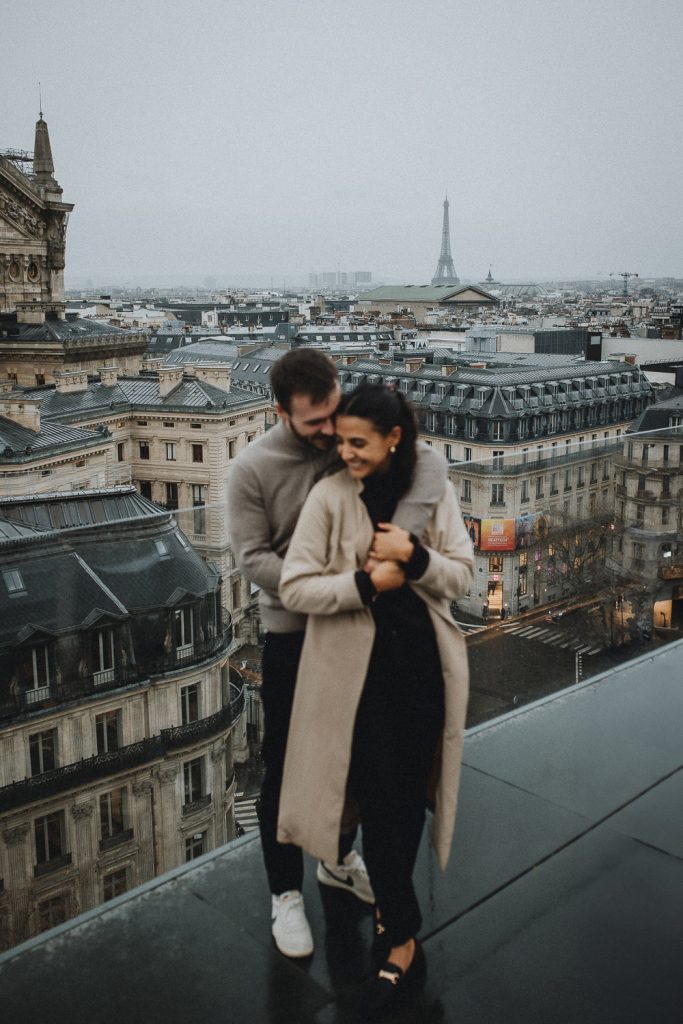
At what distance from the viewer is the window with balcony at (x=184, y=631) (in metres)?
4.75

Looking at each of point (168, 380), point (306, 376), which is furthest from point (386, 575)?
point (168, 380)

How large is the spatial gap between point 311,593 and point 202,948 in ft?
4.26

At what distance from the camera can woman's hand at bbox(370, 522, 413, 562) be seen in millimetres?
3012

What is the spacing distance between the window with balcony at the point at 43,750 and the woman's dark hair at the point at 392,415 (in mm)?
2290

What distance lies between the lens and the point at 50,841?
452cm

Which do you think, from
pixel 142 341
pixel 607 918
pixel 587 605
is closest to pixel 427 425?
pixel 142 341

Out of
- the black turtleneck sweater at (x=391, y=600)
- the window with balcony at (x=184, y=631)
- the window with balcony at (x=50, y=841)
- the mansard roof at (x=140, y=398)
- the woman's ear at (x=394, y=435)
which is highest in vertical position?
the woman's ear at (x=394, y=435)

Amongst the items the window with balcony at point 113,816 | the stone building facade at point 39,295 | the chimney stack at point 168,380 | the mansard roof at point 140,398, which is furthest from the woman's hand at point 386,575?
the stone building facade at point 39,295

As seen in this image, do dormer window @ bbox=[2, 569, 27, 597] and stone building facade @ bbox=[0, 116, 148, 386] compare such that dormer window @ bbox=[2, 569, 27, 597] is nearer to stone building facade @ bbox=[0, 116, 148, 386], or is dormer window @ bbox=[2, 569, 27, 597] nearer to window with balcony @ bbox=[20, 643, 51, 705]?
window with balcony @ bbox=[20, 643, 51, 705]

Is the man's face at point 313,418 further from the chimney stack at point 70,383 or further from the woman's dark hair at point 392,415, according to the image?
the chimney stack at point 70,383

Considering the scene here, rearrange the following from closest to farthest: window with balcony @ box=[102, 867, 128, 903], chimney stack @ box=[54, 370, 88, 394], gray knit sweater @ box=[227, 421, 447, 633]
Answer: gray knit sweater @ box=[227, 421, 447, 633] → window with balcony @ box=[102, 867, 128, 903] → chimney stack @ box=[54, 370, 88, 394]

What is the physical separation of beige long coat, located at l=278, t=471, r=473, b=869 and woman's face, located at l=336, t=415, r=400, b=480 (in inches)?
3.4

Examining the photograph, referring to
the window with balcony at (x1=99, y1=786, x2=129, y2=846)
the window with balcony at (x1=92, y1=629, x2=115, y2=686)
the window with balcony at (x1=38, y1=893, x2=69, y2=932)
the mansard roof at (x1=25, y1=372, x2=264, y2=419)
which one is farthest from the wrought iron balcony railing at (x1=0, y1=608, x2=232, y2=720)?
the mansard roof at (x1=25, y1=372, x2=264, y2=419)

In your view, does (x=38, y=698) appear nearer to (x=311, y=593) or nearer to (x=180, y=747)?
(x=180, y=747)
